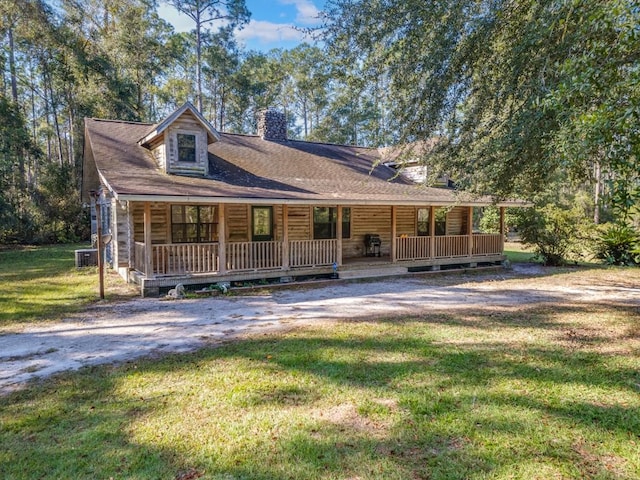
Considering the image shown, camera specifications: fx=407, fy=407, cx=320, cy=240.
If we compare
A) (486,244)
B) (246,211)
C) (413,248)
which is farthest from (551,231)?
(246,211)

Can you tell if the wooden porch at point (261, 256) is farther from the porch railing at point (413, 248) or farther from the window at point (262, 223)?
the window at point (262, 223)

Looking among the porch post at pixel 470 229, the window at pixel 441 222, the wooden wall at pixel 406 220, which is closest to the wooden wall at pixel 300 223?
the wooden wall at pixel 406 220

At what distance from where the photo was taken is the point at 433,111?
7.66 m

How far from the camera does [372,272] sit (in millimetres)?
13484

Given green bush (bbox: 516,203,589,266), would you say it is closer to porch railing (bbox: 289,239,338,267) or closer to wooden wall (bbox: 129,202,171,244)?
porch railing (bbox: 289,239,338,267)

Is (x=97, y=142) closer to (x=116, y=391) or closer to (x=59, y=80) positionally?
(x=116, y=391)

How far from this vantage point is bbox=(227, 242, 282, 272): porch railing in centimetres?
1152

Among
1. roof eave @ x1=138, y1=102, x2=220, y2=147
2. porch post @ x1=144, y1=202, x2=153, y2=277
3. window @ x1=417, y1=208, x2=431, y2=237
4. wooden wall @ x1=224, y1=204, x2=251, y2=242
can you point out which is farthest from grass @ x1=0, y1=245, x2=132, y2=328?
window @ x1=417, y1=208, x2=431, y2=237

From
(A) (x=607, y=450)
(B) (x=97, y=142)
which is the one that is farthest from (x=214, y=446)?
(B) (x=97, y=142)

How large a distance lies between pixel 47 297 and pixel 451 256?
12.9 meters

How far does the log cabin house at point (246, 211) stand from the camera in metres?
11.0

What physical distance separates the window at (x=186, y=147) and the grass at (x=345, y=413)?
317 inches

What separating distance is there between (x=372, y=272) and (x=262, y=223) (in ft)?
13.3

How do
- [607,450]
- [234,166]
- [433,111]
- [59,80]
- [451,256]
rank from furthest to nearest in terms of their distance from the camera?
[59,80] → [451,256] → [234,166] → [433,111] → [607,450]
